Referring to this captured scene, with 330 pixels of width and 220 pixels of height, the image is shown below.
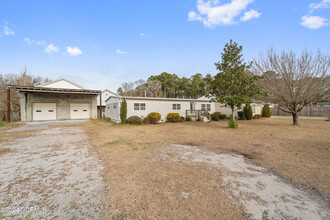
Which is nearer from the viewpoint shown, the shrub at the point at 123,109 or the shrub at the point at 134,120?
the shrub at the point at 123,109

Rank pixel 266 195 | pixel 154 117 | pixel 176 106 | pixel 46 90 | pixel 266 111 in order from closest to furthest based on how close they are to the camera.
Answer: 1. pixel 266 195
2. pixel 154 117
3. pixel 46 90
4. pixel 176 106
5. pixel 266 111

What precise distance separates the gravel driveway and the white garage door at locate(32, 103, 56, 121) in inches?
586

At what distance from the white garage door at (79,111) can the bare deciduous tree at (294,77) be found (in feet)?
66.6

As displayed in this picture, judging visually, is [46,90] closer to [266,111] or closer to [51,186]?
[51,186]

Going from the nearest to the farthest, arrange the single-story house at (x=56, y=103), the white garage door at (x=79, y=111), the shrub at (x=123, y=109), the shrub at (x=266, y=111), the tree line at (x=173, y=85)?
the shrub at (x=123, y=109) < the single-story house at (x=56, y=103) < the white garage door at (x=79, y=111) < the shrub at (x=266, y=111) < the tree line at (x=173, y=85)

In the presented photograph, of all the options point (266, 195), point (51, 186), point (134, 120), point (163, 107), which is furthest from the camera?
point (163, 107)

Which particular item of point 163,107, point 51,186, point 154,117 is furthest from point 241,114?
point 51,186

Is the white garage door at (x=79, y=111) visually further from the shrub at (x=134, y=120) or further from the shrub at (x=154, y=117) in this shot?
the shrub at (x=154, y=117)

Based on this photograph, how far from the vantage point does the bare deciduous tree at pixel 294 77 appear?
31.9 ft

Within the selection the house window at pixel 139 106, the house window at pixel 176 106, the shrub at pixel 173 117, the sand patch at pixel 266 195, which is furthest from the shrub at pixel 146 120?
the sand patch at pixel 266 195

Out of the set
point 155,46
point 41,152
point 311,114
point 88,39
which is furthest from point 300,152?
point 311,114

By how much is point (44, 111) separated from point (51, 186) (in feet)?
60.5

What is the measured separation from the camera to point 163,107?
51.2 feet

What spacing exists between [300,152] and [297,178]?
2.54 metres
